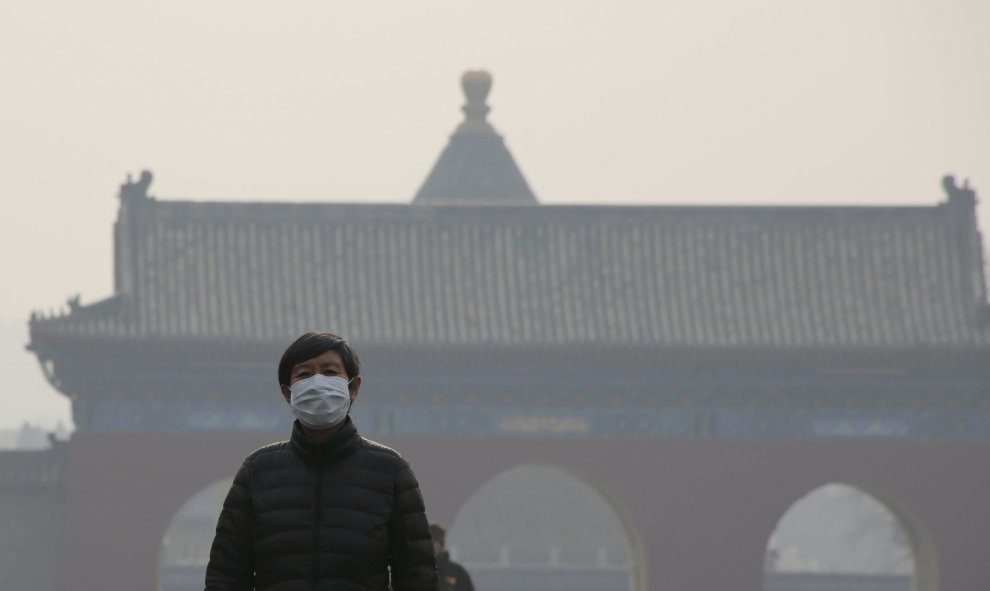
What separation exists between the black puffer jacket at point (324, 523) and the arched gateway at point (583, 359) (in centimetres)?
2159

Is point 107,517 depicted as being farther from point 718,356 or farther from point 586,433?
point 718,356

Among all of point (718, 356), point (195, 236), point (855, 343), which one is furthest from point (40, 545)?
point (855, 343)

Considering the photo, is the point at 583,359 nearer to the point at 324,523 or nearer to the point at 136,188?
the point at 136,188

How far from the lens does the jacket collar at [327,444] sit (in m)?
4.91

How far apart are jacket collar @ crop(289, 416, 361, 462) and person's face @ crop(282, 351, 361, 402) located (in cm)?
8

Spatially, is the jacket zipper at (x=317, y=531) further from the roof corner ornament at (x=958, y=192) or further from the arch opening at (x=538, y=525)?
the arch opening at (x=538, y=525)

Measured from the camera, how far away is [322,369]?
192 inches

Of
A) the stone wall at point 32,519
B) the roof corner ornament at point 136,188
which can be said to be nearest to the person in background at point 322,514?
the stone wall at point 32,519

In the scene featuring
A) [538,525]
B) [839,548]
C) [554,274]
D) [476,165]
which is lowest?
[538,525]

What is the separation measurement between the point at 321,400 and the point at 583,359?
23.0 meters

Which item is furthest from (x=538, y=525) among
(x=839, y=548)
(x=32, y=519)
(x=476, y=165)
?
(x=839, y=548)

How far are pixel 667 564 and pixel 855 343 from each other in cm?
386

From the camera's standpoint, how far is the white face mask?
475cm

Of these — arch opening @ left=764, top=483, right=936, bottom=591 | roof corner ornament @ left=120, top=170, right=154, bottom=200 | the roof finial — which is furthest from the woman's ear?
arch opening @ left=764, top=483, right=936, bottom=591
